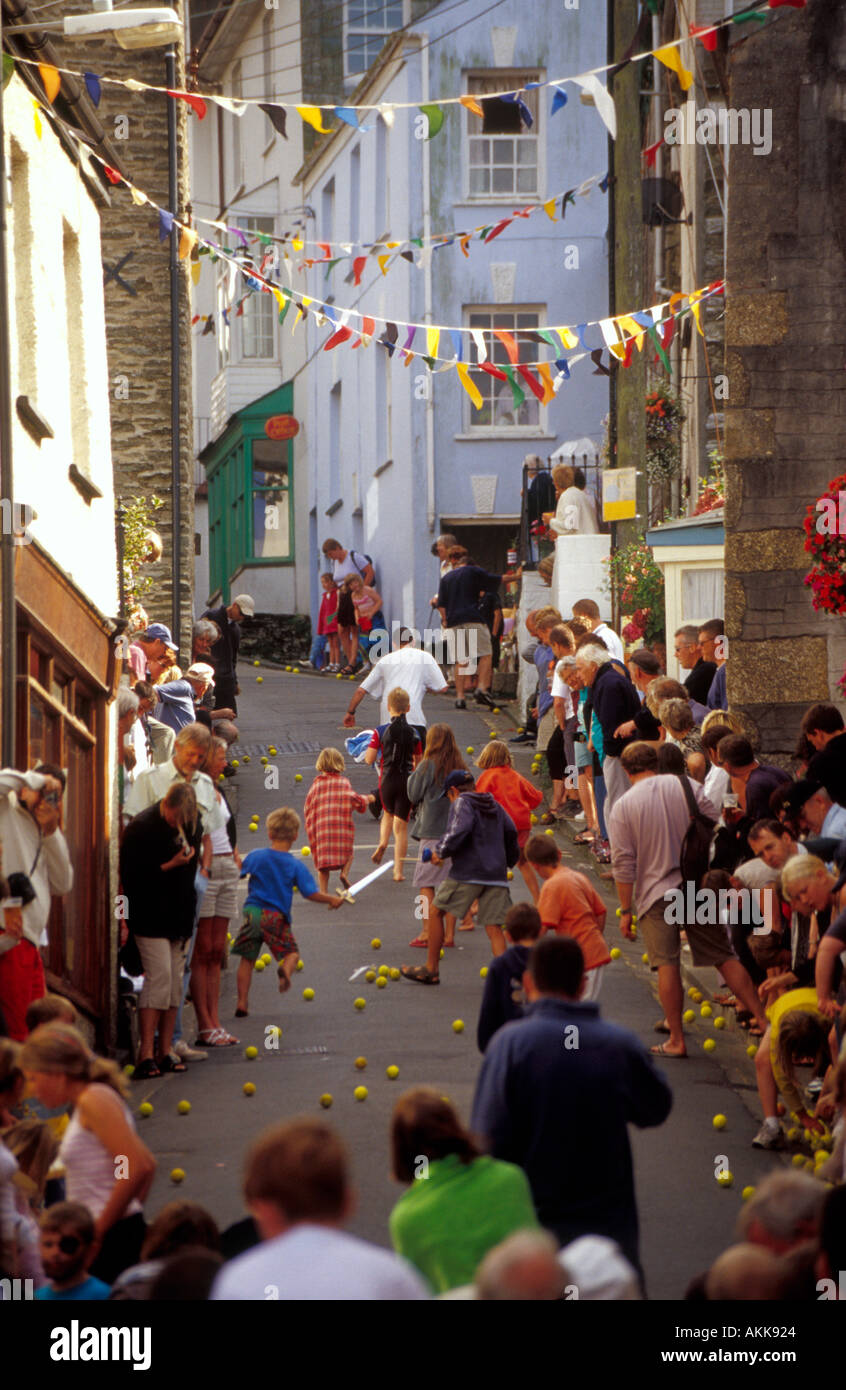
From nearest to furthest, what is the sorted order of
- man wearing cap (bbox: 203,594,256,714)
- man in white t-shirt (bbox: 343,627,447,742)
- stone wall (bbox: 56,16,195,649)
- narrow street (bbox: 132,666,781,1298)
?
narrow street (bbox: 132,666,781,1298)
man in white t-shirt (bbox: 343,627,447,742)
man wearing cap (bbox: 203,594,256,714)
stone wall (bbox: 56,16,195,649)

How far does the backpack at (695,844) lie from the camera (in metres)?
10.6

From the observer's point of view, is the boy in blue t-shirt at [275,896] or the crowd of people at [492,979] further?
the boy in blue t-shirt at [275,896]

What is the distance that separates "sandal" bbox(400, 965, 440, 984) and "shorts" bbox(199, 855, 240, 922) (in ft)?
4.51

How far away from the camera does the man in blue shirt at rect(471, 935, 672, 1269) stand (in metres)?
5.70

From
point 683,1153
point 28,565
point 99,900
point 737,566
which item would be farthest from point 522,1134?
point 737,566

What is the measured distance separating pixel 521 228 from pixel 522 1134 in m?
25.7

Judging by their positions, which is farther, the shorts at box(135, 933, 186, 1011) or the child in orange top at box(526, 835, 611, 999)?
the shorts at box(135, 933, 186, 1011)

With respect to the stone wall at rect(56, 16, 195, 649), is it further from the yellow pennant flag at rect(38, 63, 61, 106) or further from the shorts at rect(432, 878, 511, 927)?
the yellow pennant flag at rect(38, 63, 61, 106)

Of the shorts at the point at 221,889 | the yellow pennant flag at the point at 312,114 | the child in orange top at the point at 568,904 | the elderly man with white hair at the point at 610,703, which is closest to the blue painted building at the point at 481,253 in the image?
the elderly man with white hair at the point at 610,703

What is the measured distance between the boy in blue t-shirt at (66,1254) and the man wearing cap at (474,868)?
691 centimetres

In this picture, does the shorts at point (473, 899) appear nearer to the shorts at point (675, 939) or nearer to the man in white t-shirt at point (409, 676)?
the shorts at point (675, 939)

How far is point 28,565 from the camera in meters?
9.96

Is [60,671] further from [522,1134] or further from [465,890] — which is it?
[522,1134]

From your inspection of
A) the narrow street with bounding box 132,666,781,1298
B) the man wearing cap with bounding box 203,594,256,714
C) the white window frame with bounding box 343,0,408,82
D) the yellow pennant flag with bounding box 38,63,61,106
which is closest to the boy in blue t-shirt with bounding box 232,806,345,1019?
the narrow street with bounding box 132,666,781,1298
